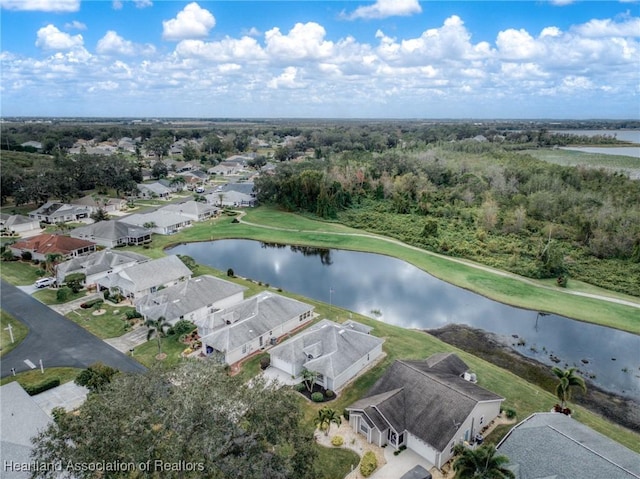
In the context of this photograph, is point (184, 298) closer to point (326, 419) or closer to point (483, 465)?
point (326, 419)

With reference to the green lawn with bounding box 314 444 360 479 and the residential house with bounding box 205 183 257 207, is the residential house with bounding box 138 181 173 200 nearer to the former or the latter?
the residential house with bounding box 205 183 257 207

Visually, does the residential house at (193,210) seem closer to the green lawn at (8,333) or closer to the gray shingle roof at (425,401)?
the green lawn at (8,333)

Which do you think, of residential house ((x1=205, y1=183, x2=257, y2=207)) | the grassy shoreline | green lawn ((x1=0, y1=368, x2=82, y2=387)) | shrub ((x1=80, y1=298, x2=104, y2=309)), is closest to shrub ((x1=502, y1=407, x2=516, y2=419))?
the grassy shoreline

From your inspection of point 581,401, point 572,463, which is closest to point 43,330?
point 572,463

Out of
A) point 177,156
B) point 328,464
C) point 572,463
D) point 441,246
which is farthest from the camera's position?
point 177,156

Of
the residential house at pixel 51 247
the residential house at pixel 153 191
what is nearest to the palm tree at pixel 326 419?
the residential house at pixel 51 247

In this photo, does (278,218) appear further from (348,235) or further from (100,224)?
(100,224)

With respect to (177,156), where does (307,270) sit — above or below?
below
